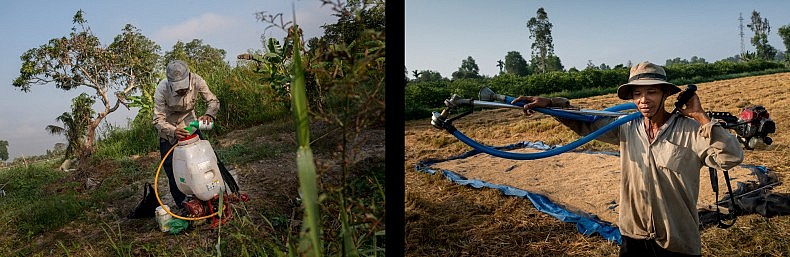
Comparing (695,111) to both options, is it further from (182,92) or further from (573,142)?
(182,92)

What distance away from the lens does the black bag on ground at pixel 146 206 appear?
8.91 ft

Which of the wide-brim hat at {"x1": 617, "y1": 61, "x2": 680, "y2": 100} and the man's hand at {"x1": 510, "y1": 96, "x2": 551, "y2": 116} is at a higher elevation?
the wide-brim hat at {"x1": 617, "y1": 61, "x2": 680, "y2": 100}

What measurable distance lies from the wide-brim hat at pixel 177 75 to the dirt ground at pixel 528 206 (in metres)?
1.74

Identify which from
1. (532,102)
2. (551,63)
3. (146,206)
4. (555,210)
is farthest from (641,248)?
(551,63)

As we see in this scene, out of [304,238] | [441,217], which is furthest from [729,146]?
[441,217]

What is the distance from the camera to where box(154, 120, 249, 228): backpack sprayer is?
263 cm

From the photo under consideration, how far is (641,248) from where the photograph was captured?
222cm

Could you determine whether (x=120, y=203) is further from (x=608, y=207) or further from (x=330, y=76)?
(x=608, y=207)

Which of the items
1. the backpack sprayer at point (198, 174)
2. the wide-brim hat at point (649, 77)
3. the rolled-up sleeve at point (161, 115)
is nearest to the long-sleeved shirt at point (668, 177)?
the wide-brim hat at point (649, 77)

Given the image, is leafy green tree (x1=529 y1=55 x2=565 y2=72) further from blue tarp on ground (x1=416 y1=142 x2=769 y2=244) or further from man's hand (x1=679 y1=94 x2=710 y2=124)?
man's hand (x1=679 y1=94 x2=710 y2=124)

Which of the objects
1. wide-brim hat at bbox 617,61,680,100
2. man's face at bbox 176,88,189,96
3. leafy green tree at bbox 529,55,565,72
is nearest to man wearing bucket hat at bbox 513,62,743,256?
wide-brim hat at bbox 617,61,680,100

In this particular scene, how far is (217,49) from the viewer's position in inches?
105

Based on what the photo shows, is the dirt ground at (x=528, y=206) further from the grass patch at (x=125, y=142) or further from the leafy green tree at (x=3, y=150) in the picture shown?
the leafy green tree at (x=3, y=150)

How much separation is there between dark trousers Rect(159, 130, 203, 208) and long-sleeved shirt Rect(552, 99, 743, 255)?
2020mm
